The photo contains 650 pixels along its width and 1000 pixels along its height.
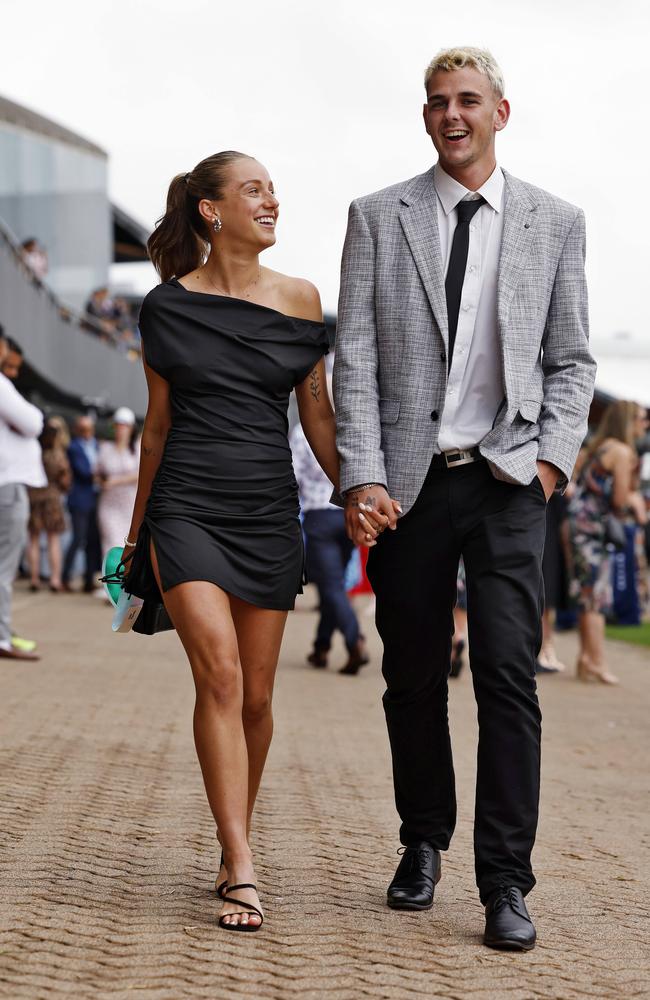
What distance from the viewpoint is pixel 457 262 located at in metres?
4.36

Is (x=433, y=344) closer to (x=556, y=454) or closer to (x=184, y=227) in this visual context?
(x=556, y=454)

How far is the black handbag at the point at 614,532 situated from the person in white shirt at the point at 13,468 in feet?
14.7

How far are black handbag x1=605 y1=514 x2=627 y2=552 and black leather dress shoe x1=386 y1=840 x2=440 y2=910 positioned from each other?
26.0 feet

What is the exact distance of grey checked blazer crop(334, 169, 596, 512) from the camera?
424 centimetres

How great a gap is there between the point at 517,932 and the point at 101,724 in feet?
14.6

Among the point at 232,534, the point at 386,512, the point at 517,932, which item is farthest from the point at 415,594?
the point at 517,932

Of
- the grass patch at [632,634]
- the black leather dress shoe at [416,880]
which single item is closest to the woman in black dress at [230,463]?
the black leather dress shoe at [416,880]

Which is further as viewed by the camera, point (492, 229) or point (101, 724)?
point (101, 724)

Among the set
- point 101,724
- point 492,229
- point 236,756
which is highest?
point 492,229

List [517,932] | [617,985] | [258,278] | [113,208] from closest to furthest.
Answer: [617,985] → [517,932] → [258,278] → [113,208]

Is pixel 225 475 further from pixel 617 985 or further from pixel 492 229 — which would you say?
pixel 617 985

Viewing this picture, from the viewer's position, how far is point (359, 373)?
4.33 m

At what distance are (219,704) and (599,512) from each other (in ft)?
27.7

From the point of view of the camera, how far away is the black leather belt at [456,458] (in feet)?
14.0
